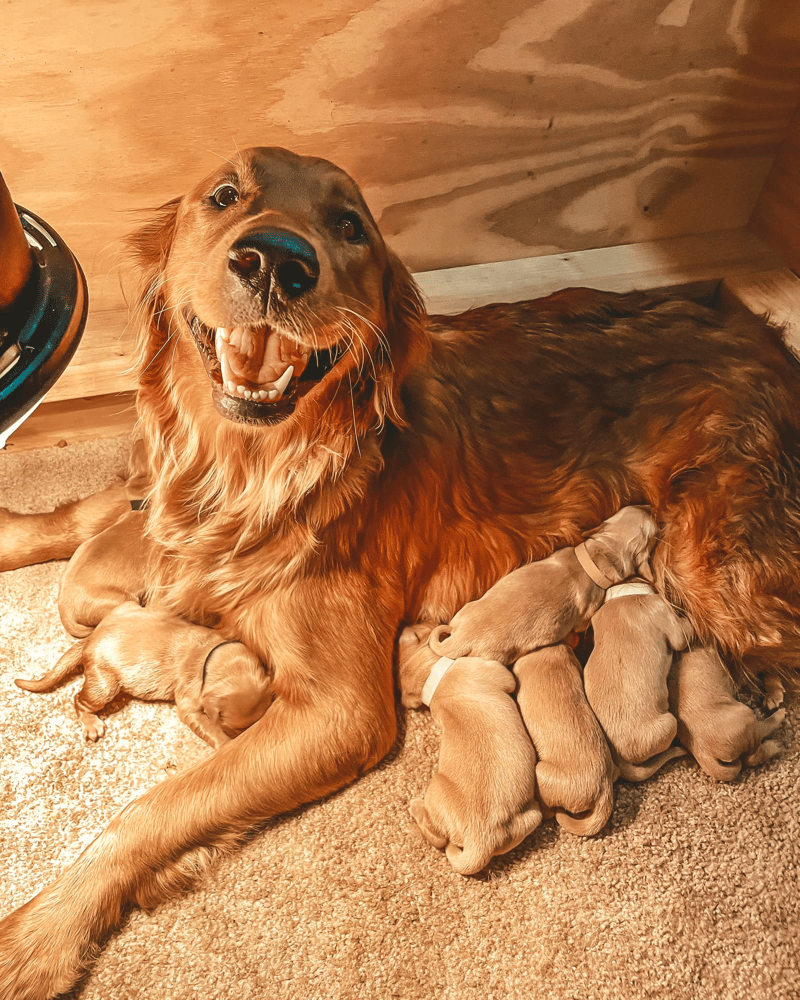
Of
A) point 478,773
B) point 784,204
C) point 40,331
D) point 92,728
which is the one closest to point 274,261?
point 40,331

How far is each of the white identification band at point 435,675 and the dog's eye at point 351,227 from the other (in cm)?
87

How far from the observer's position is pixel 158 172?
7.00 ft

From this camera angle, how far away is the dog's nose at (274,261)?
4.43 feet

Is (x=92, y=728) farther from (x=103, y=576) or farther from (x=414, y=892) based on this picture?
(x=414, y=892)

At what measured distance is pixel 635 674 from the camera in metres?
1.69

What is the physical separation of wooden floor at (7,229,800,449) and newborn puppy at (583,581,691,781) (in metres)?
1.04

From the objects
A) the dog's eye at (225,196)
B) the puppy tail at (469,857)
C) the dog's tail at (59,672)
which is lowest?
the dog's tail at (59,672)

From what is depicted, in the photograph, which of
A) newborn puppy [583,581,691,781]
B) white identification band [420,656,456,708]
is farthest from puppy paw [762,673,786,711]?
white identification band [420,656,456,708]

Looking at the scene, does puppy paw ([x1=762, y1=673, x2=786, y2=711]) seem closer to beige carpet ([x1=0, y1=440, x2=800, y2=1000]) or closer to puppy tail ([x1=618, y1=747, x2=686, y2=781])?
beige carpet ([x1=0, y1=440, x2=800, y2=1000])

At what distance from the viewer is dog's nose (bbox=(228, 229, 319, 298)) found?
1351 mm

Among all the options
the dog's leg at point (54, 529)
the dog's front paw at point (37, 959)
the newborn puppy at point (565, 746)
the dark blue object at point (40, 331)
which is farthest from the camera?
the dog's leg at point (54, 529)

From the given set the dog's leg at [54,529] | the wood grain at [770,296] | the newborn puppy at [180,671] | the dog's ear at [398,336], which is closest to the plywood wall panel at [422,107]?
the wood grain at [770,296]

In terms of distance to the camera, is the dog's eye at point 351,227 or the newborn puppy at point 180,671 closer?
the dog's eye at point 351,227

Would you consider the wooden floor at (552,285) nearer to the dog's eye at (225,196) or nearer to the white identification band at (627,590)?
the dog's eye at (225,196)
